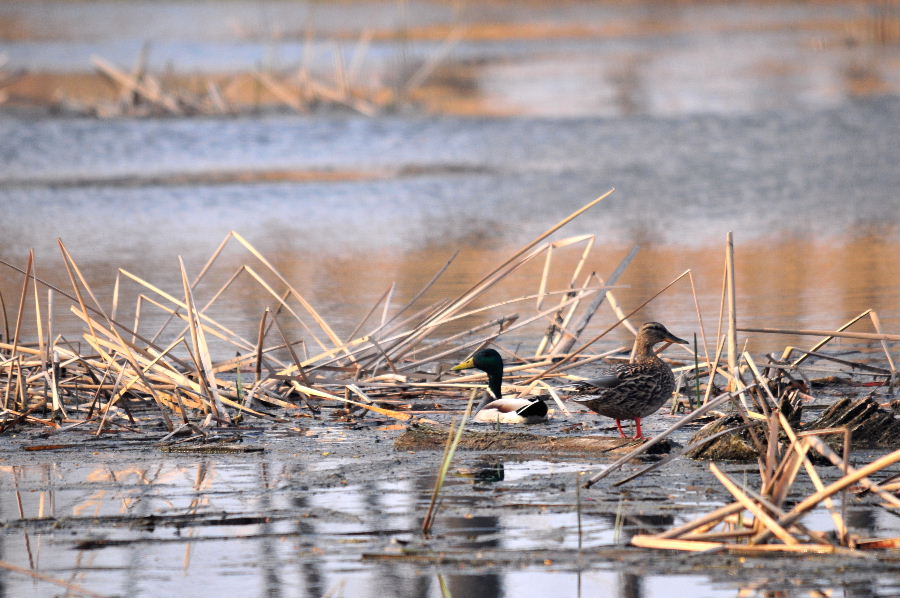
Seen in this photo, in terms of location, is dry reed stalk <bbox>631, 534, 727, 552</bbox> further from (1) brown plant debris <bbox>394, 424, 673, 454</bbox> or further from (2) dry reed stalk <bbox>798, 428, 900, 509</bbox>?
(1) brown plant debris <bbox>394, 424, 673, 454</bbox>

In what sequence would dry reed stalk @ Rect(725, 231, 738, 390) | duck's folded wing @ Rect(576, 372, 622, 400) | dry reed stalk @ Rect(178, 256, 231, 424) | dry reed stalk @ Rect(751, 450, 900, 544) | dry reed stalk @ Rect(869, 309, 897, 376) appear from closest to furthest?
dry reed stalk @ Rect(751, 450, 900, 544) < dry reed stalk @ Rect(725, 231, 738, 390) < duck's folded wing @ Rect(576, 372, 622, 400) < dry reed stalk @ Rect(869, 309, 897, 376) < dry reed stalk @ Rect(178, 256, 231, 424)

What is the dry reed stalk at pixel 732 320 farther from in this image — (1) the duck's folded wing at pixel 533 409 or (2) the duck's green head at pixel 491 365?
(2) the duck's green head at pixel 491 365

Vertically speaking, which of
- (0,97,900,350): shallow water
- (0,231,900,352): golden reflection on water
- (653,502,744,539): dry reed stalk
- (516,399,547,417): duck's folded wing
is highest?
(0,97,900,350): shallow water

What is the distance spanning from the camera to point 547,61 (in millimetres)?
32156

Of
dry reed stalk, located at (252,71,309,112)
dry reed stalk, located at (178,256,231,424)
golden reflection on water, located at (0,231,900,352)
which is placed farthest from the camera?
dry reed stalk, located at (252,71,309,112)

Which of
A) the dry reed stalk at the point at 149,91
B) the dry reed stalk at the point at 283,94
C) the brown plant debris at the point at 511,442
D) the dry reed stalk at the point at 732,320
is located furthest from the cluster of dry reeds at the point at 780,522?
the dry reed stalk at the point at 283,94

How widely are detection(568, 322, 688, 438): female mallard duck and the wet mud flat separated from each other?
196 mm

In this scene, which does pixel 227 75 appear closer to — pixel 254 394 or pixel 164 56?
pixel 164 56

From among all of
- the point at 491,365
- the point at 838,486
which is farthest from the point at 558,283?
the point at 838,486

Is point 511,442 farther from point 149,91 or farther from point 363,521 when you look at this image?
point 149,91

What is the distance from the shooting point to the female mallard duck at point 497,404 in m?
6.58

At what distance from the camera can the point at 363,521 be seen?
490 centimetres

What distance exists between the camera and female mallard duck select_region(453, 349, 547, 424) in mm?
6582

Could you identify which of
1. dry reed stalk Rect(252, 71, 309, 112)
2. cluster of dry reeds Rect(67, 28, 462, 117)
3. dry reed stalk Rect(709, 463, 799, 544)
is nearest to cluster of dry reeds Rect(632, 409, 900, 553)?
dry reed stalk Rect(709, 463, 799, 544)
